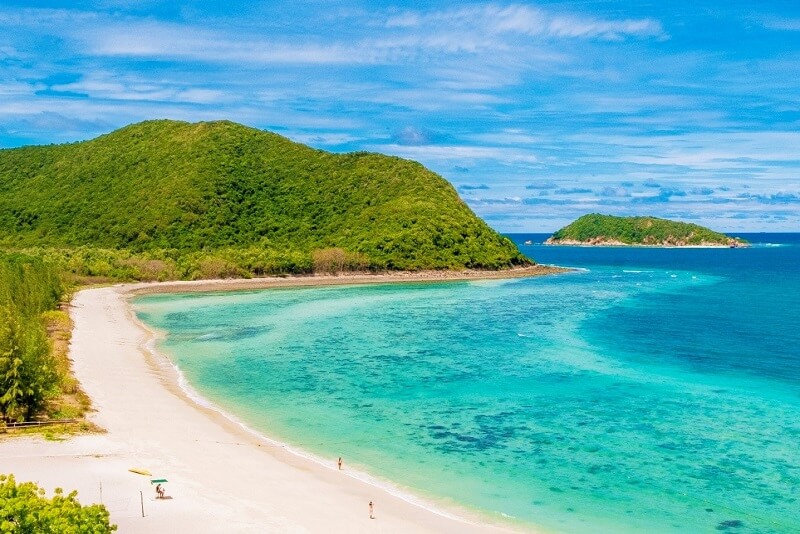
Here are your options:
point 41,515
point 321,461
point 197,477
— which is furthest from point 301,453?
point 41,515

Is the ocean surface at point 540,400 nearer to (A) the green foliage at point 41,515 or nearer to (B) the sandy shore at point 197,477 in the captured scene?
(B) the sandy shore at point 197,477

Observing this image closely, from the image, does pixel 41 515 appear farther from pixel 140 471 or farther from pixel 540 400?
pixel 540 400

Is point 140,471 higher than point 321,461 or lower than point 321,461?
higher

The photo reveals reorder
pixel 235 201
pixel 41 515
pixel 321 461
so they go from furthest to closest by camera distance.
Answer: pixel 235 201 → pixel 321 461 → pixel 41 515

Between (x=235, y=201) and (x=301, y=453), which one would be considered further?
(x=235, y=201)

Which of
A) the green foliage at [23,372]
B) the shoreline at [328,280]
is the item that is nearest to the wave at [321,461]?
the green foliage at [23,372]

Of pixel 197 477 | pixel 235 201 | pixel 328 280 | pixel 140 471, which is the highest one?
pixel 235 201

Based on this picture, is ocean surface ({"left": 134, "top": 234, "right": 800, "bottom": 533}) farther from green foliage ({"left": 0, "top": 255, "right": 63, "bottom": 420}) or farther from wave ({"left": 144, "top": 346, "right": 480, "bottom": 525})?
green foliage ({"left": 0, "top": 255, "right": 63, "bottom": 420})
